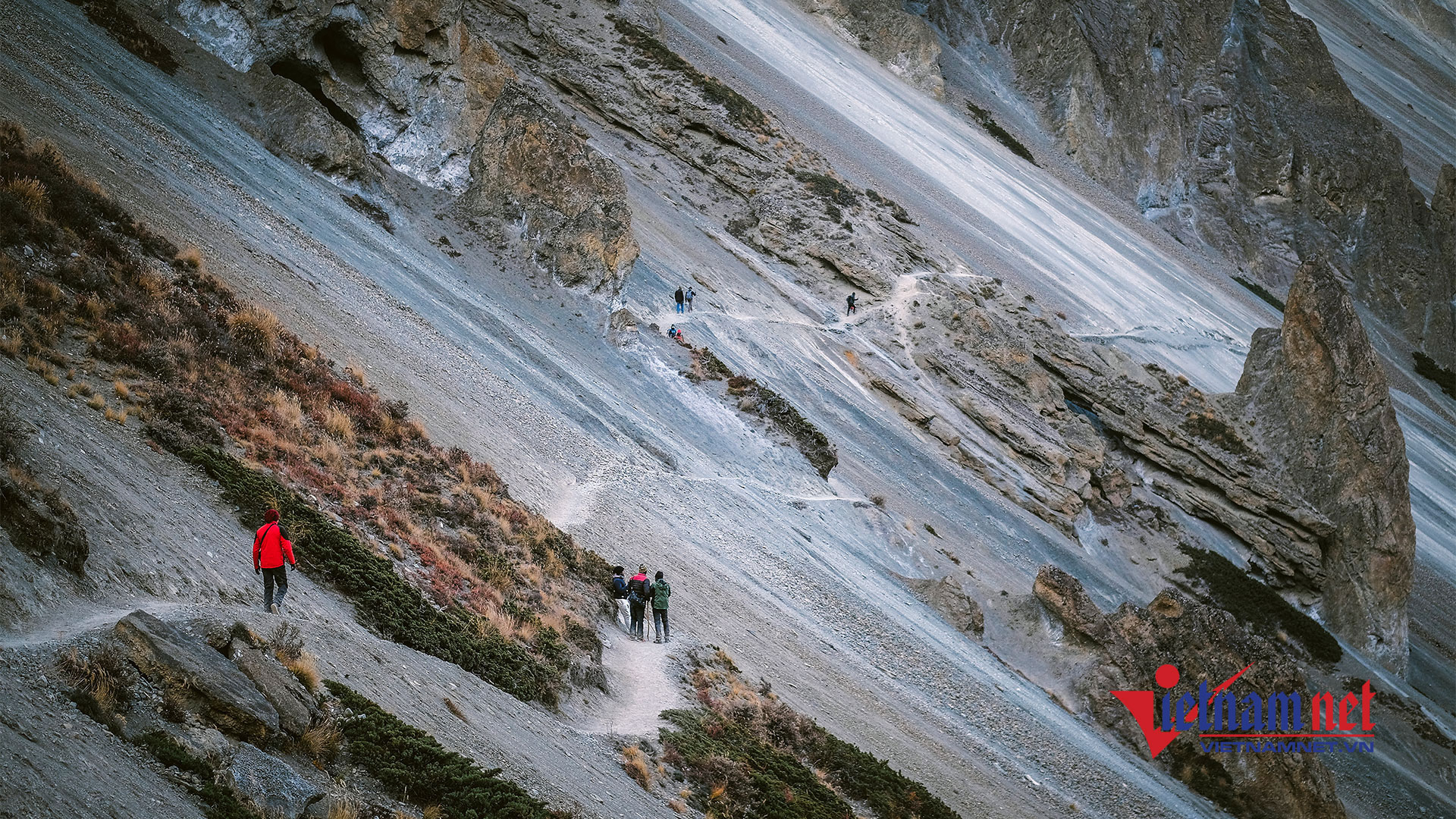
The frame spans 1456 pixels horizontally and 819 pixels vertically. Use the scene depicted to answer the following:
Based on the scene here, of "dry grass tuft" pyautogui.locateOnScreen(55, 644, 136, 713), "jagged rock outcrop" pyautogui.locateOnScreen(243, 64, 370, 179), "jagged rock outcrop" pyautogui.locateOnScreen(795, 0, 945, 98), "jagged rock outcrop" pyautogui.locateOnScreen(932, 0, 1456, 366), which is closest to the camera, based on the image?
"dry grass tuft" pyautogui.locateOnScreen(55, 644, 136, 713)

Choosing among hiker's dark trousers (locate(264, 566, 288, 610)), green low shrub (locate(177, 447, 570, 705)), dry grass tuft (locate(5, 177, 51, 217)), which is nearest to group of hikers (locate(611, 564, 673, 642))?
green low shrub (locate(177, 447, 570, 705))

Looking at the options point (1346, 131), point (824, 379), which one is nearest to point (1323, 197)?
point (1346, 131)

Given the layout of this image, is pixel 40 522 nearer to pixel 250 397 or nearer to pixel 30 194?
pixel 250 397

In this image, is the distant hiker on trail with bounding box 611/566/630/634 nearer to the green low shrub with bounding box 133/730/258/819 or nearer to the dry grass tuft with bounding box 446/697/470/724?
the dry grass tuft with bounding box 446/697/470/724

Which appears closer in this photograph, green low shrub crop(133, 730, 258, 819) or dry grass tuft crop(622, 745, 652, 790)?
green low shrub crop(133, 730, 258, 819)

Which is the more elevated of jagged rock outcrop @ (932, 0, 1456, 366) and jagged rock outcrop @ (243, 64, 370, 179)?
jagged rock outcrop @ (932, 0, 1456, 366)

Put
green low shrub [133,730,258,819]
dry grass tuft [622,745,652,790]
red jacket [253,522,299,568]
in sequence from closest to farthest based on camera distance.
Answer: green low shrub [133,730,258,819]
red jacket [253,522,299,568]
dry grass tuft [622,745,652,790]

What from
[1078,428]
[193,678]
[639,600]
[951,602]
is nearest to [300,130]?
[639,600]
